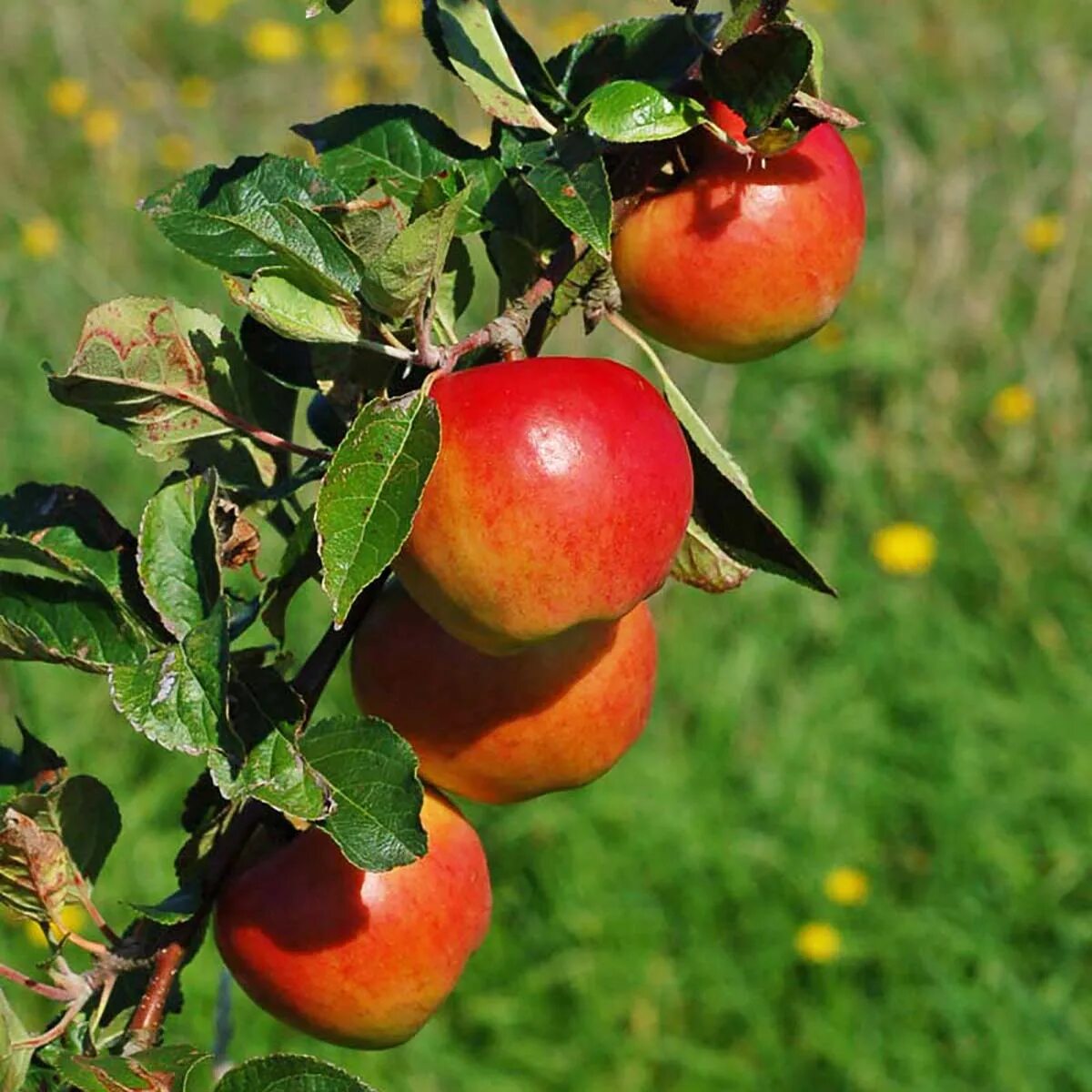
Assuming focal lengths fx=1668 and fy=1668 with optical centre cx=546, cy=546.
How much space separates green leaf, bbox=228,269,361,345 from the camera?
63 cm

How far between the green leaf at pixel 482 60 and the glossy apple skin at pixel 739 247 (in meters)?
0.07

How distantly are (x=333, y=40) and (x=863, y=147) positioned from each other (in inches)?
46.0

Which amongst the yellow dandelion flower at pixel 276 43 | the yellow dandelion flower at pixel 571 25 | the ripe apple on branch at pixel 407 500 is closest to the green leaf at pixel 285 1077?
the ripe apple on branch at pixel 407 500

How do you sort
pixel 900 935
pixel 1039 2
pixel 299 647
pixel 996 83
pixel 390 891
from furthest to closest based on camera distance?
pixel 1039 2 → pixel 996 83 → pixel 299 647 → pixel 900 935 → pixel 390 891

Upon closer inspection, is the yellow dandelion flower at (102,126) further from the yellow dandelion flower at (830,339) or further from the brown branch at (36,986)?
the brown branch at (36,986)

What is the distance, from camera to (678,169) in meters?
Answer: 0.73

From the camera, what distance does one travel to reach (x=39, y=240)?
2803 mm

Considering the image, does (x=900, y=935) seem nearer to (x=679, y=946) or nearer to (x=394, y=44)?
(x=679, y=946)

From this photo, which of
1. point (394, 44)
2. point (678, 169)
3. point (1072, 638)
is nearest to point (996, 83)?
point (394, 44)

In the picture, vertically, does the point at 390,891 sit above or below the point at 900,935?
above

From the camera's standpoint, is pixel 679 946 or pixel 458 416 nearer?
pixel 458 416

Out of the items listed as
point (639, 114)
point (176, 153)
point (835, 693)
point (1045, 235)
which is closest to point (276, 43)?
point (176, 153)

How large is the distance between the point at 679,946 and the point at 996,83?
82.1 inches

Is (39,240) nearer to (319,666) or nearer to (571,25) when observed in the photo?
(571,25)
